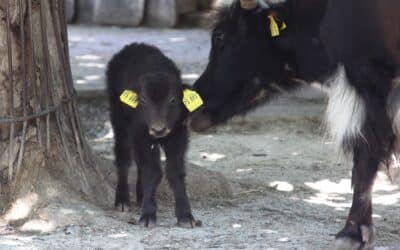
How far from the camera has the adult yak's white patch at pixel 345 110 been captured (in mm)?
5305

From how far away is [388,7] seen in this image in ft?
17.4

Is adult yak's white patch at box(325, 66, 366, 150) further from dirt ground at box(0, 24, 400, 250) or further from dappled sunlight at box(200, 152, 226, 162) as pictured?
dappled sunlight at box(200, 152, 226, 162)

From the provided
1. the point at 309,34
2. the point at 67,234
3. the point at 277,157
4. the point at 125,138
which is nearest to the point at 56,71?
the point at 125,138

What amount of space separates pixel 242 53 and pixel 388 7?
131 cm

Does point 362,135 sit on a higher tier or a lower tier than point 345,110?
lower

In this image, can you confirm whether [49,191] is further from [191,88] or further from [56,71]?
[191,88]

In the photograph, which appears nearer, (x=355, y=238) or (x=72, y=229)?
(x=355, y=238)

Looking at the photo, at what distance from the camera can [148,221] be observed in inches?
225

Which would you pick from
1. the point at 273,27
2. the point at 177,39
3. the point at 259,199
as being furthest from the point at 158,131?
the point at 177,39

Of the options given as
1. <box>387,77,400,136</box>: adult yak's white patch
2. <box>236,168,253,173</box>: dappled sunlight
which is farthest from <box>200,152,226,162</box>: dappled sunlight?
<box>387,77,400,136</box>: adult yak's white patch

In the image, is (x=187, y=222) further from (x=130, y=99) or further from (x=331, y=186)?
(x=331, y=186)

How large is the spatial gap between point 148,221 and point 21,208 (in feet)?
2.47

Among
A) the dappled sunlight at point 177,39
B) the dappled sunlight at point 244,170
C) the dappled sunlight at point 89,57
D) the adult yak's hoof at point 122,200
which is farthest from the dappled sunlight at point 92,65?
the adult yak's hoof at point 122,200

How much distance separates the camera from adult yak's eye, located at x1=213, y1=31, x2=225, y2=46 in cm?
641
